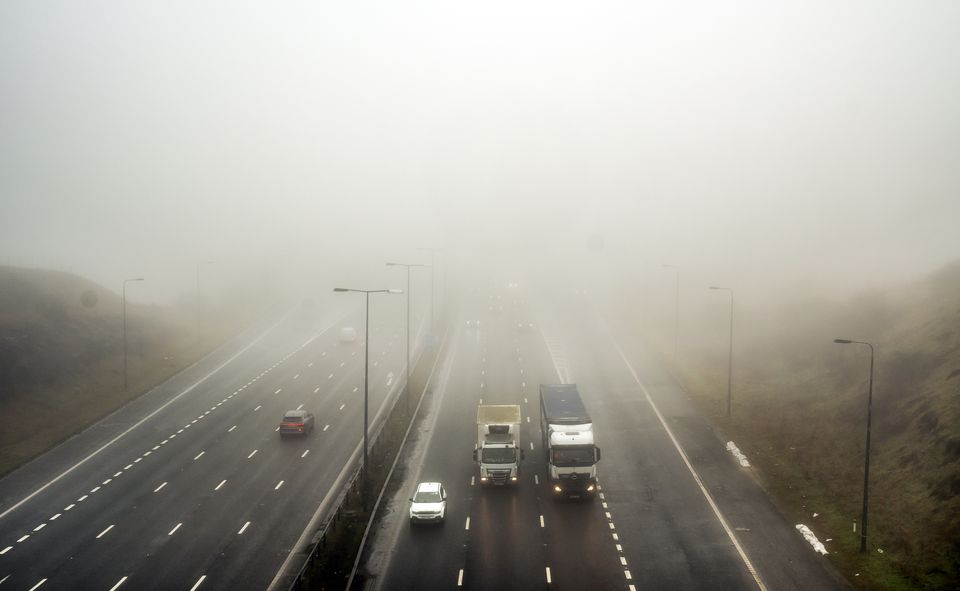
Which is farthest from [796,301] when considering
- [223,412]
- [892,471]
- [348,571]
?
[348,571]

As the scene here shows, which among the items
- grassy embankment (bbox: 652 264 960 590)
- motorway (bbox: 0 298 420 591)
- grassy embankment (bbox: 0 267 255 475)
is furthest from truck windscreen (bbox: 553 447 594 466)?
grassy embankment (bbox: 0 267 255 475)

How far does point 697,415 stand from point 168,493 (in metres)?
39.4

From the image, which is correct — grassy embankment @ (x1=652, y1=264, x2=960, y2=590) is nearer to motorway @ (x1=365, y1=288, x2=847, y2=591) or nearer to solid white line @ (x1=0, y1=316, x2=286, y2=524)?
motorway @ (x1=365, y1=288, x2=847, y2=591)

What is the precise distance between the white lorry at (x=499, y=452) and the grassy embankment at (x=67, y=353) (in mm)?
31440

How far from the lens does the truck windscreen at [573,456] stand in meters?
41.7

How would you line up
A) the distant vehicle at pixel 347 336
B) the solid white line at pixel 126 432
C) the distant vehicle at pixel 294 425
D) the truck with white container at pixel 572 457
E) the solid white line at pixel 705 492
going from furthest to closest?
1. the distant vehicle at pixel 347 336
2. the distant vehicle at pixel 294 425
3. the solid white line at pixel 126 432
4. the truck with white container at pixel 572 457
5. the solid white line at pixel 705 492

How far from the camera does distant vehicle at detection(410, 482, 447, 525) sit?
38.5 meters

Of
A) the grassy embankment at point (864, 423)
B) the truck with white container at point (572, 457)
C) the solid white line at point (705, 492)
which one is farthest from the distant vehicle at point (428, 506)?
the grassy embankment at point (864, 423)

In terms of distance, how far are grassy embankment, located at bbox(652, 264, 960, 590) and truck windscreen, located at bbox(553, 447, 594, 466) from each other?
11.0 m

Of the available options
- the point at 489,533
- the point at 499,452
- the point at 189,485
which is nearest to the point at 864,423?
the point at 499,452

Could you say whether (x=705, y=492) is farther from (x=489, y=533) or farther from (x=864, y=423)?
(x=864, y=423)

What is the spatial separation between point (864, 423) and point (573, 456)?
21.9 metres

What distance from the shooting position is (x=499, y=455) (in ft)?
144

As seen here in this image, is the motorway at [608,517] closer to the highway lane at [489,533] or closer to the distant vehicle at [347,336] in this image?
the highway lane at [489,533]
